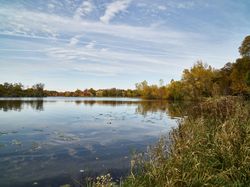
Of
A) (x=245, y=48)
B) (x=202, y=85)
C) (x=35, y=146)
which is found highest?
(x=245, y=48)

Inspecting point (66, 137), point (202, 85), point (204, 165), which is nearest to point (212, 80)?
point (202, 85)

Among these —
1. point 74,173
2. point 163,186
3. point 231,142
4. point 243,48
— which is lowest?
point 74,173

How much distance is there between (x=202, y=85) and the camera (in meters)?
60.0

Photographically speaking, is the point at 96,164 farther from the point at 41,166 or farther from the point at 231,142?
the point at 231,142

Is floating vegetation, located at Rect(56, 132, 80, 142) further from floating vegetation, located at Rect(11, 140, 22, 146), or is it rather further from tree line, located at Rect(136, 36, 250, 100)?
tree line, located at Rect(136, 36, 250, 100)

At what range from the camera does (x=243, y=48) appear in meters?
47.6

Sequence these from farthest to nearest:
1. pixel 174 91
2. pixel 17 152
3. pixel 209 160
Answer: pixel 174 91 → pixel 17 152 → pixel 209 160

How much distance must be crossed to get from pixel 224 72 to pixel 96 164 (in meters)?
53.1

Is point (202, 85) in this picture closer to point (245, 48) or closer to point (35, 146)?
point (245, 48)

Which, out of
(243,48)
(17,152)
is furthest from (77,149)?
(243,48)

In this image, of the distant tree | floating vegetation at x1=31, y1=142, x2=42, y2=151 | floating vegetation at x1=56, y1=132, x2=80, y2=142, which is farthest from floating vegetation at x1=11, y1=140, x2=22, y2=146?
the distant tree

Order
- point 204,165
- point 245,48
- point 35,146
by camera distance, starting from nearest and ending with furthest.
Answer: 1. point 204,165
2. point 35,146
3. point 245,48

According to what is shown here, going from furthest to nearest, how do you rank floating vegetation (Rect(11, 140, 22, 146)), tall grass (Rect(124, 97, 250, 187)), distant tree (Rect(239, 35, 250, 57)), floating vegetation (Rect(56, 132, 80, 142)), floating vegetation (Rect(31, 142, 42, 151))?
1. distant tree (Rect(239, 35, 250, 57))
2. floating vegetation (Rect(56, 132, 80, 142))
3. floating vegetation (Rect(11, 140, 22, 146))
4. floating vegetation (Rect(31, 142, 42, 151))
5. tall grass (Rect(124, 97, 250, 187))

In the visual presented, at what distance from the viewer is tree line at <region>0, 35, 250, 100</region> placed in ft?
131
